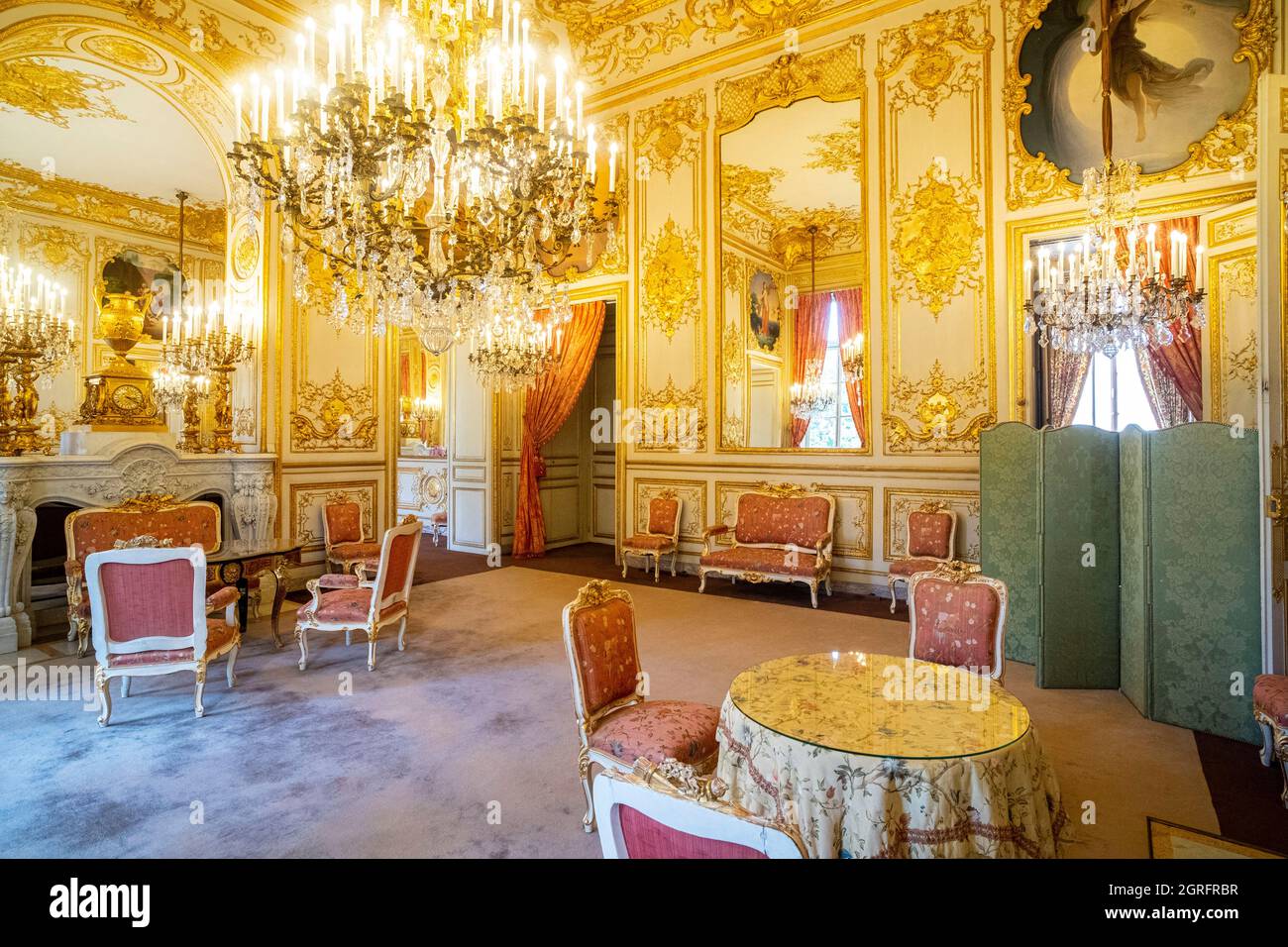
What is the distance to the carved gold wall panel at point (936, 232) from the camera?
A: 532 cm

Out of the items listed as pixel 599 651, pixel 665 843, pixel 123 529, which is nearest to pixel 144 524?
pixel 123 529

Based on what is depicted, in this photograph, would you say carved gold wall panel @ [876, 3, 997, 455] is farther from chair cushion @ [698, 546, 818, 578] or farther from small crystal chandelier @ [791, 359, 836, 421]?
small crystal chandelier @ [791, 359, 836, 421]

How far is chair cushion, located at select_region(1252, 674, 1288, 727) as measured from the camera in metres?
2.34

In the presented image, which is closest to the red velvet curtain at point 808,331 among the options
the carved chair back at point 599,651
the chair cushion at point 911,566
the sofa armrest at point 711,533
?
the sofa armrest at point 711,533

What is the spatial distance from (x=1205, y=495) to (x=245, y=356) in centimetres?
640

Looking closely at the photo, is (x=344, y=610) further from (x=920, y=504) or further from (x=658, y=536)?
(x=920, y=504)

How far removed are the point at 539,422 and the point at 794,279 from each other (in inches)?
137

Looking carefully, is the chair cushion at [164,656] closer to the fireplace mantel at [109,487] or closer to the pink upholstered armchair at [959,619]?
the fireplace mantel at [109,487]

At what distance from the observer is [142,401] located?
5.84m

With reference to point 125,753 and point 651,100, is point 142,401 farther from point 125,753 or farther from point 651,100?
point 651,100

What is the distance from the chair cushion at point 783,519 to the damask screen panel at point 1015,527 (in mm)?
1687

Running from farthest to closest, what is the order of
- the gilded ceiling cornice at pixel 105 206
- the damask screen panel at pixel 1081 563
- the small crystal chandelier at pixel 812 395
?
the gilded ceiling cornice at pixel 105 206, the small crystal chandelier at pixel 812 395, the damask screen panel at pixel 1081 563

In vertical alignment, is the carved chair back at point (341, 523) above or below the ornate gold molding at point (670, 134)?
below

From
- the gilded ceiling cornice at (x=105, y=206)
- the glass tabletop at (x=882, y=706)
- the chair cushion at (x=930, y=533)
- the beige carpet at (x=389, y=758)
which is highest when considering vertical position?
the gilded ceiling cornice at (x=105, y=206)
